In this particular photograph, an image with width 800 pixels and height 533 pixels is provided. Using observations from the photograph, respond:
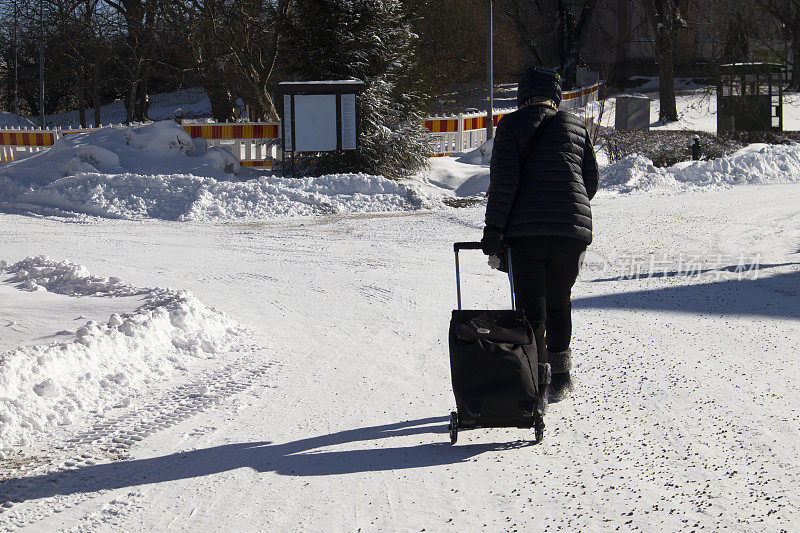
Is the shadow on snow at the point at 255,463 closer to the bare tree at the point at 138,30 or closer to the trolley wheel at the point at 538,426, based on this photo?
the trolley wheel at the point at 538,426

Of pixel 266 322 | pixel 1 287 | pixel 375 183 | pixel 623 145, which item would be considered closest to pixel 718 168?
pixel 623 145

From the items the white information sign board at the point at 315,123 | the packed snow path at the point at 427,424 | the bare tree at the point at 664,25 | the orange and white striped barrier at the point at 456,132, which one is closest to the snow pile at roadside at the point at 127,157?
the white information sign board at the point at 315,123

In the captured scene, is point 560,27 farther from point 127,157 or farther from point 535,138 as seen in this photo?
point 535,138

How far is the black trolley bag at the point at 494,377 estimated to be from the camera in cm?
439

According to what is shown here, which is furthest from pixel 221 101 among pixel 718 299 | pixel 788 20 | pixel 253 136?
pixel 718 299

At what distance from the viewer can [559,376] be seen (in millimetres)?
5254

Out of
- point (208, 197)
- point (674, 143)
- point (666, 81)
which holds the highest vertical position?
point (666, 81)

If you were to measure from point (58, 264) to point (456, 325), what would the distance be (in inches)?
235

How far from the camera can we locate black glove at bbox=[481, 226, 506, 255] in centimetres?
481

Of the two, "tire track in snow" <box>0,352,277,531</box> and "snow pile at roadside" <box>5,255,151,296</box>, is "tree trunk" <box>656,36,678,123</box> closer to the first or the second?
"snow pile at roadside" <box>5,255,151,296</box>

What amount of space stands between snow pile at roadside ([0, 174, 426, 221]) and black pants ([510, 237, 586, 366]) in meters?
9.56

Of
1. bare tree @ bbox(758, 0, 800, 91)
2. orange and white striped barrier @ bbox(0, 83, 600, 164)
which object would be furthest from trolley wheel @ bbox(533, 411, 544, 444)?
orange and white striped barrier @ bbox(0, 83, 600, 164)

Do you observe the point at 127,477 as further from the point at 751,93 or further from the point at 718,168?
the point at 751,93

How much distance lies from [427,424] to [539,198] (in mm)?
1355
